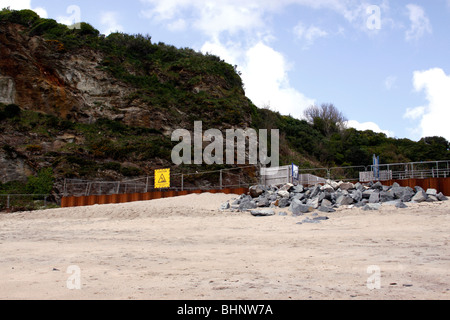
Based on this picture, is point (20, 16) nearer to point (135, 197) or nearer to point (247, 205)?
point (135, 197)

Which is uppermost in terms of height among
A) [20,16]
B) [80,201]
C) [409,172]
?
[20,16]

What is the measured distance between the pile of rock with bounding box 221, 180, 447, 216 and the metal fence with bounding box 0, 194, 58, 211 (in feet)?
42.6

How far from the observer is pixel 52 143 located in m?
27.4

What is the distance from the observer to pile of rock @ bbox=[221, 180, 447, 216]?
12188 mm

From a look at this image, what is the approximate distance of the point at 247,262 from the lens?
5281 millimetres

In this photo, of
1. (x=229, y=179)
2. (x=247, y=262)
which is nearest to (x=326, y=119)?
(x=229, y=179)

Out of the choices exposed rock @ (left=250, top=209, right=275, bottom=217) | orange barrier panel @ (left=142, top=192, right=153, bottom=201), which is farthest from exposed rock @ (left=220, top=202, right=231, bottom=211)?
orange barrier panel @ (left=142, top=192, right=153, bottom=201)

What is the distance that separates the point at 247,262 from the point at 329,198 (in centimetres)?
856

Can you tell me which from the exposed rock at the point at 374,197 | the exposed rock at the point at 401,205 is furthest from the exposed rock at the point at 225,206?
the exposed rock at the point at 401,205

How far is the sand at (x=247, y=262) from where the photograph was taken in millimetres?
3570

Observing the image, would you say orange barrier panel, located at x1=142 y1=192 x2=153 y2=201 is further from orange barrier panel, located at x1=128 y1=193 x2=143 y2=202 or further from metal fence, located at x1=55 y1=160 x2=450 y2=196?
metal fence, located at x1=55 y1=160 x2=450 y2=196
